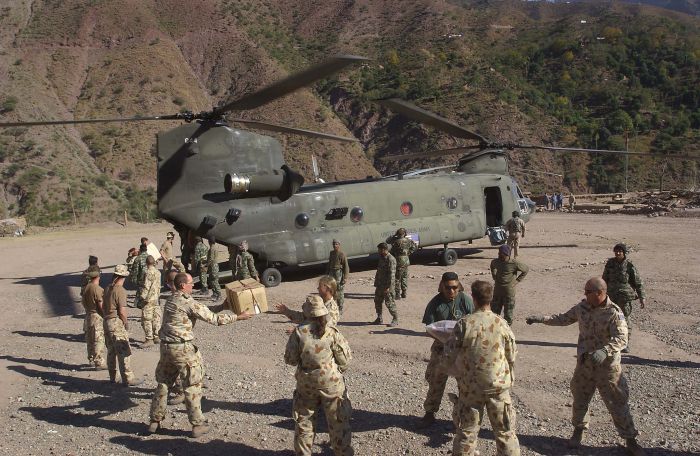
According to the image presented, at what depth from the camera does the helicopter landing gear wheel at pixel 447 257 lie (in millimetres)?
17250

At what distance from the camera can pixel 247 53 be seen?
6575 cm

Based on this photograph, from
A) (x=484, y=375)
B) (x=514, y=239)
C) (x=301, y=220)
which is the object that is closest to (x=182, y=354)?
(x=484, y=375)

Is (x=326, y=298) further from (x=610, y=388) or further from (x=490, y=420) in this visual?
(x=610, y=388)

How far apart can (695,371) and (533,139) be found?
50.4 metres

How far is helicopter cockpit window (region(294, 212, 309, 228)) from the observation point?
15.1 m

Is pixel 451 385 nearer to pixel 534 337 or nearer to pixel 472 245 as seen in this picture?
pixel 534 337

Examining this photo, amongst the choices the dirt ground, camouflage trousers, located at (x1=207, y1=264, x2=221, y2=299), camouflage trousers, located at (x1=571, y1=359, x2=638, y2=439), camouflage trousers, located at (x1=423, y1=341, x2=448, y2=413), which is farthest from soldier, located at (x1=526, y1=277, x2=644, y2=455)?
camouflage trousers, located at (x1=207, y1=264, x2=221, y2=299)

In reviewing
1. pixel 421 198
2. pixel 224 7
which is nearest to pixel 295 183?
pixel 421 198

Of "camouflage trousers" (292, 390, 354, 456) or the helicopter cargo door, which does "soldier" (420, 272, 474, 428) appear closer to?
"camouflage trousers" (292, 390, 354, 456)

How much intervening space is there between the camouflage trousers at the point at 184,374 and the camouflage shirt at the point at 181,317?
0.09 m

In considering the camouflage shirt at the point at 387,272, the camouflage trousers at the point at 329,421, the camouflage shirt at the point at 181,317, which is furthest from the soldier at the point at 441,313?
the camouflage shirt at the point at 387,272

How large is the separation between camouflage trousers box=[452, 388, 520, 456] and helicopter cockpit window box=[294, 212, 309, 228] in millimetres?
10415

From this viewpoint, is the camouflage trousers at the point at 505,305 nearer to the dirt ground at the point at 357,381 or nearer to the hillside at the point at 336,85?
the dirt ground at the point at 357,381

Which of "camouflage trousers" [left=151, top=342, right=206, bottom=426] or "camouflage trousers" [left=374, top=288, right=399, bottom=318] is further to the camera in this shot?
"camouflage trousers" [left=374, top=288, right=399, bottom=318]
